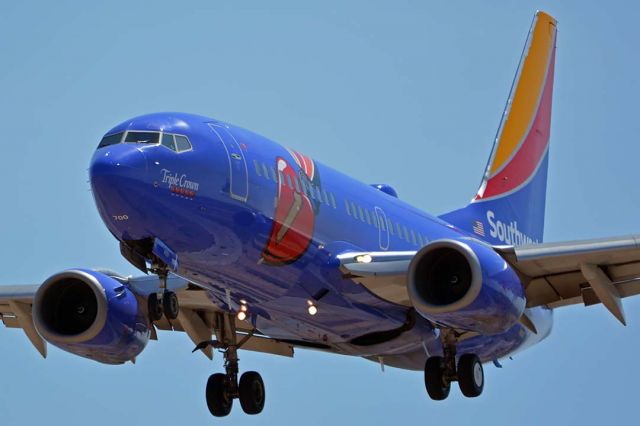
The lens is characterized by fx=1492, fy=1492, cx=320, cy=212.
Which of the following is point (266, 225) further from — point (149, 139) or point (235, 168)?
point (149, 139)

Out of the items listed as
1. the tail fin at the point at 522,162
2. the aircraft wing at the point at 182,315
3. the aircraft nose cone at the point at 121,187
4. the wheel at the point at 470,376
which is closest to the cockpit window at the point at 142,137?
the aircraft nose cone at the point at 121,187

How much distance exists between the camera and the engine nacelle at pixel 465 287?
28.4 m

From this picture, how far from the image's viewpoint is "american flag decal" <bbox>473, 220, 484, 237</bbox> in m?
38.0

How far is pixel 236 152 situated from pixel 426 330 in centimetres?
693

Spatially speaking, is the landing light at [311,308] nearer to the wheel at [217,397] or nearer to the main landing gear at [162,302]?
the main landing gear at [162,302]

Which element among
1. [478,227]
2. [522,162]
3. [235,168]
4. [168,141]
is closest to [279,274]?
[235,168]

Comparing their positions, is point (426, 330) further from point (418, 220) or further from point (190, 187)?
point (190, 187)

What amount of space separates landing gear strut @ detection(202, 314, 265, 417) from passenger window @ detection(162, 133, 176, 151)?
24.2 ft

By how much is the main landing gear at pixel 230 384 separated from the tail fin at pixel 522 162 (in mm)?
7164

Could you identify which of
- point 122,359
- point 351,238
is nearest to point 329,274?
point 351,238

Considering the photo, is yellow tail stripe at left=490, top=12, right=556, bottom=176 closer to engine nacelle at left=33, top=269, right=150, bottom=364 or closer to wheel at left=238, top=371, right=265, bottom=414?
wheel at left=238, top=371, right=265, bottom=414

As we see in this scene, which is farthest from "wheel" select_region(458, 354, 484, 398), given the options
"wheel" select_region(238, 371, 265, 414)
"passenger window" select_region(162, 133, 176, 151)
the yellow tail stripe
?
the yellow tail stripe

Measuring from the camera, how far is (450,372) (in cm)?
3189

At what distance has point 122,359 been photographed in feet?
107
